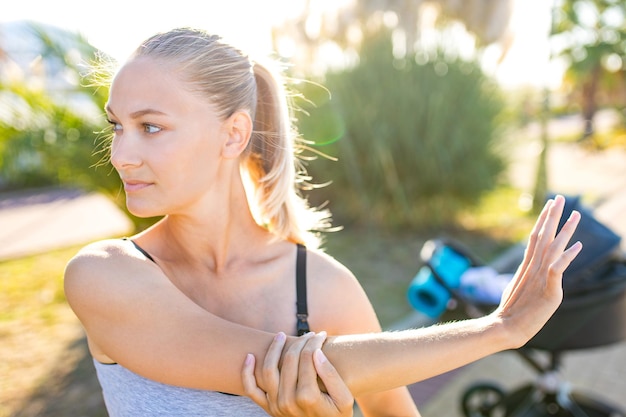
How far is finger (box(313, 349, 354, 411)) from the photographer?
1.17m

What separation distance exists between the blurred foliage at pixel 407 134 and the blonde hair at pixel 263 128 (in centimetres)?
671

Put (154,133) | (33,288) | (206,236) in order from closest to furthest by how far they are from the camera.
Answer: (154,133), (206,236), (33,288)

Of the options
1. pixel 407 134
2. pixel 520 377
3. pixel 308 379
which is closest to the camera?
pixel 308 379

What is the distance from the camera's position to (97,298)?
1.31 m

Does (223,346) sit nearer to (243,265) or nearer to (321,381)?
(321,381)

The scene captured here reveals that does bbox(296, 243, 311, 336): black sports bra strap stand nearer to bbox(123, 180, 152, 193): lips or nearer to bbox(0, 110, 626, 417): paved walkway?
bbox(123, 180, 152, 193): lips

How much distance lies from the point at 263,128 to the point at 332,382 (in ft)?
2.72

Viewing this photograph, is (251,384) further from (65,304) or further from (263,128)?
(65,304)

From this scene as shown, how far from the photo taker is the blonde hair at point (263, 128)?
1483mm

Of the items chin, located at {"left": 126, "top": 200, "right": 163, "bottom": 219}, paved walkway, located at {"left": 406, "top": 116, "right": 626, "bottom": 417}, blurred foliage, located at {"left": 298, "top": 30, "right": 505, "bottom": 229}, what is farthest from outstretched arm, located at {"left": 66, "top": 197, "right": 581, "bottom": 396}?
blurred foliage, located at {"left": 298, "top": 30, "right": 505, "bottom": 229}

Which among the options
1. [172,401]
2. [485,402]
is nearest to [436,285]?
[485,402]

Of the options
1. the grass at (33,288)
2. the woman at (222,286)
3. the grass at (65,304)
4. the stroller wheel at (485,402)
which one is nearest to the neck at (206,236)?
the woman at (222,286)

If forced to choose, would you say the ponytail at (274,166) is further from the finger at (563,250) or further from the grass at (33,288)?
the grass at (33,288)

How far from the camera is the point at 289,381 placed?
1.16 metres
